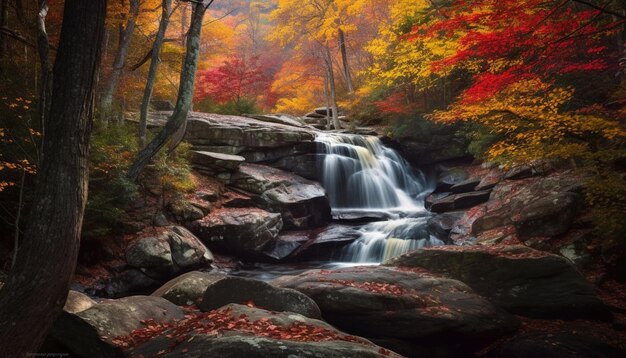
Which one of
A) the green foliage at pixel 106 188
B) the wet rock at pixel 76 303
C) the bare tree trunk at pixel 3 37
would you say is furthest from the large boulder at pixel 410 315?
the bare tree trunk at pixel 3 37

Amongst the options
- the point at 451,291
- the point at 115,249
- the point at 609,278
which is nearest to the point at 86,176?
the point at 451,291

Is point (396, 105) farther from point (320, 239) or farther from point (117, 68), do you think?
point (117, 68)

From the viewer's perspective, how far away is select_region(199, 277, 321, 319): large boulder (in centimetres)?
496

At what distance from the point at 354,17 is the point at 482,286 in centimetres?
2117

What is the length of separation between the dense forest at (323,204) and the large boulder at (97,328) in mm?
24

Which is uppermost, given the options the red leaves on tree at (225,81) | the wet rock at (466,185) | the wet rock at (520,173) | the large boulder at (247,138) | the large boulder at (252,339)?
the red leaves on tree at (225,81)

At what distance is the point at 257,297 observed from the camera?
5047mm

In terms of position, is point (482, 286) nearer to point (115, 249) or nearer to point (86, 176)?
point (86, 176)

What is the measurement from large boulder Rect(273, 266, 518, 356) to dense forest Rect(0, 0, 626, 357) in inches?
1.3

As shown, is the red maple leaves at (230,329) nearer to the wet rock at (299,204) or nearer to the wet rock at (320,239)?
the wet rock at (320,239)

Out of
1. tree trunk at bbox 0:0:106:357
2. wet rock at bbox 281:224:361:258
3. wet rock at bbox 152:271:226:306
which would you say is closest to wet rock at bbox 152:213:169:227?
wet rock at bbox 281:224:361:258

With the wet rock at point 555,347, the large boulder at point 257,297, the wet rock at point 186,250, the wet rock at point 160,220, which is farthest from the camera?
the wet rock at point 160,220

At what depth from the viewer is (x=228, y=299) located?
5141mm

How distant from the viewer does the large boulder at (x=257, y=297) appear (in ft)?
16.3
